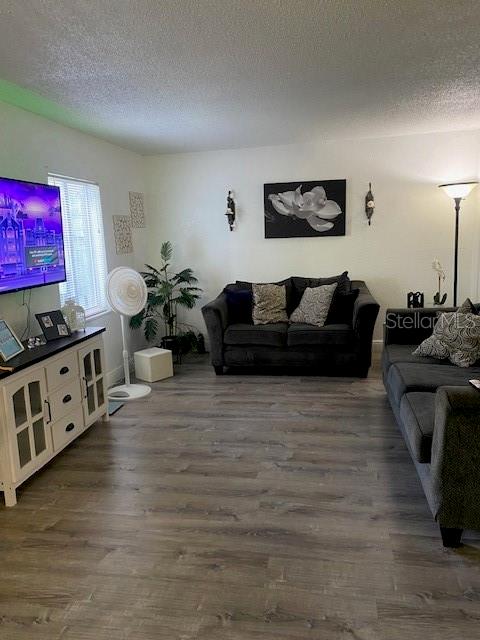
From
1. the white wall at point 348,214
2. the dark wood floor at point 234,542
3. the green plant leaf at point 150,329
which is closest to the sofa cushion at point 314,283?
the white wall at point 348,214

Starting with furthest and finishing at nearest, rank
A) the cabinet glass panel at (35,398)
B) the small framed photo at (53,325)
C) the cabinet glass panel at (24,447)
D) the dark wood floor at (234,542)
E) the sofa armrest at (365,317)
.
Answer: the sofa armrest at (365,317) → the small framed photo at (53,325) → the cabinet glass panel at (35,398) → the cabinet glass panel at (24,447) → the dark wood floor at (234,542)

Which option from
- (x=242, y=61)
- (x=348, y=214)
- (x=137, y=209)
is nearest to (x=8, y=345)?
(x=242, y=61)

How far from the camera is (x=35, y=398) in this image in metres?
2.84

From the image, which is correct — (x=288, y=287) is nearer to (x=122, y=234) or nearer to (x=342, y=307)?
(x=342, y=307)

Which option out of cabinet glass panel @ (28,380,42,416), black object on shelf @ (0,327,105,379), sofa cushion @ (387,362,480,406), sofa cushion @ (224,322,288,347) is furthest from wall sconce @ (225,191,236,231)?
cabinet glass panel @ (28,380,42,416)

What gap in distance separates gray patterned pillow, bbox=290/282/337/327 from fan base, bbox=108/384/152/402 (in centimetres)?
168

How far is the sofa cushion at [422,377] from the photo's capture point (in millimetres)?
2932

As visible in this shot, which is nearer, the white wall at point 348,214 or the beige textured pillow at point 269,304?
the beige textured pillow at point 269,304

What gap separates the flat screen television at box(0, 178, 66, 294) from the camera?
302 centimetres

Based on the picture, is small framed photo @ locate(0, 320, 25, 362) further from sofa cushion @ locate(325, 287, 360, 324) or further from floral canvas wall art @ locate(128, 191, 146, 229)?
sofa cushion @ locate(325, 287, 360, 324)

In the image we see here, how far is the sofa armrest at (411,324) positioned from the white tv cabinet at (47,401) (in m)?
2.36

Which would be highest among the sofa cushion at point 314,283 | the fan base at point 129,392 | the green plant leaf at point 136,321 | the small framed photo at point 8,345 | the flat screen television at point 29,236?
the flat screen television at point 29,236

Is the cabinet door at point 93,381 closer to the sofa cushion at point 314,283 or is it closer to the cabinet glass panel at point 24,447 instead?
the cabinet glass panel at point 24,447

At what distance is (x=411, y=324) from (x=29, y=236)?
Answer: 9.79 ft
